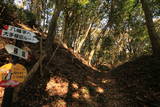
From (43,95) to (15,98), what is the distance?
1.14m

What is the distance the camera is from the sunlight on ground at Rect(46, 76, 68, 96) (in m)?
5.86

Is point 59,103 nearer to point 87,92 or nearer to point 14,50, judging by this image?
point 87,92

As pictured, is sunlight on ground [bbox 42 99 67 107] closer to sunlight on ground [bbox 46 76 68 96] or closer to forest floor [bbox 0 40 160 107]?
forest floor [bbox 0 40 160 107]

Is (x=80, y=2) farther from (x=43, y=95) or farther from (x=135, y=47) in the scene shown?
(x=135, y=47)

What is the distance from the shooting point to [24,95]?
500 cm

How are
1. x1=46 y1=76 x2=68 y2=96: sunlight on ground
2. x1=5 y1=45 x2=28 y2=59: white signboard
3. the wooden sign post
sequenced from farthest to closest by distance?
x1=46 y1=76 x2=68 y2=96: sunlight on ground
x1=5 y1=45 x2=28 y2=59: white signboard
the wooden sign post

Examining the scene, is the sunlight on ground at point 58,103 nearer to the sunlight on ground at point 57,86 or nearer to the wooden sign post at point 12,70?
the sunlight on ground at point 57,86

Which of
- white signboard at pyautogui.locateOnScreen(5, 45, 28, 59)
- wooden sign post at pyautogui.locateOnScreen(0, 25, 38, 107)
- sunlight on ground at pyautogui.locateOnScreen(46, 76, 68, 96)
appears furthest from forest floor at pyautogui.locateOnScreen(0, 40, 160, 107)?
white signboard at pyautogui.locateOnScreen(5, 45, 28, 59)

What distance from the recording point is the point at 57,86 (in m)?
6.38

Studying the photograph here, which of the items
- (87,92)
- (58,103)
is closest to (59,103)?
(58,103)

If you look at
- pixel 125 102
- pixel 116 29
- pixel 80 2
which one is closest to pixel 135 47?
pixel 116 29

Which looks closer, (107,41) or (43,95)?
(43,95)

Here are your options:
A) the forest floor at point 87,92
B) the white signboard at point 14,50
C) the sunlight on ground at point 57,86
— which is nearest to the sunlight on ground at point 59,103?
the forest floor at point 87,92

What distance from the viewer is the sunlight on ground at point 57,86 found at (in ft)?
19.2
